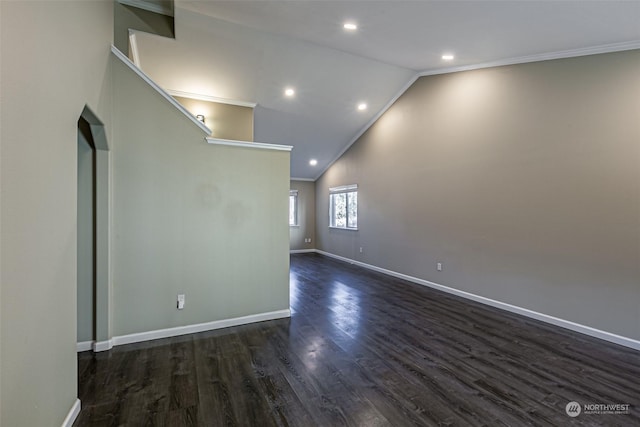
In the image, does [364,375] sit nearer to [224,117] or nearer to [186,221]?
[186,221]

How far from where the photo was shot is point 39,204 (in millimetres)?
1472

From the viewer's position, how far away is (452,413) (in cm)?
199

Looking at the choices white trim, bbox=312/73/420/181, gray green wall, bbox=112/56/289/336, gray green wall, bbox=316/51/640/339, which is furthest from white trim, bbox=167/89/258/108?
gray green wall, bbox=316/51/640/339

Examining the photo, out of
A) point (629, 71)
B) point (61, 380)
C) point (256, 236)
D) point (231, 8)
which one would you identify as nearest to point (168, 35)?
point (231, 8)

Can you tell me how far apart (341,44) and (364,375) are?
4.08 meters

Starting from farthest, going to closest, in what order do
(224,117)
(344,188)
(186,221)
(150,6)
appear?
1. (344,188)
2. (224,117)
3. (150,6)
4. (186,221)

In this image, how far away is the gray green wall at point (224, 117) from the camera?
5180 mm

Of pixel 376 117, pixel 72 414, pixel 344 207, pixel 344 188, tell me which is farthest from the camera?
pixel 344 207

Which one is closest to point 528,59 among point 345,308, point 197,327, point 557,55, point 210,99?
point 557,55

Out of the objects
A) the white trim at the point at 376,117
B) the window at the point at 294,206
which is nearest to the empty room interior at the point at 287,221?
the white trim at the point at 376,117

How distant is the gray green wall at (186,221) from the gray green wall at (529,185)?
2772 millimetres

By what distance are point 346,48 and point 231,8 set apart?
5.36 feet

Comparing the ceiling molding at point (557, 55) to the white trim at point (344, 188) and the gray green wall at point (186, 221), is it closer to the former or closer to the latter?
the gray green wall at point (186, 221)

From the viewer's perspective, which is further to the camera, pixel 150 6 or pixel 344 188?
pixel 344 188
